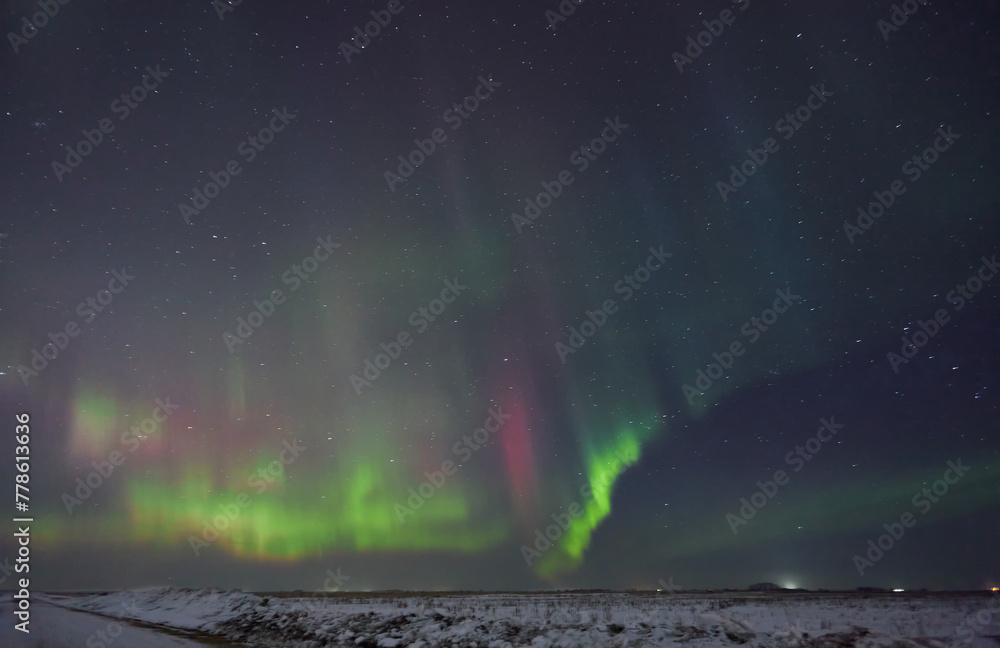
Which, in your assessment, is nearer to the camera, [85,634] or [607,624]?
[85,634]

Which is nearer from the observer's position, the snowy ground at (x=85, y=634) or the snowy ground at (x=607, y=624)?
the snowy ground at (x=85, y=634)

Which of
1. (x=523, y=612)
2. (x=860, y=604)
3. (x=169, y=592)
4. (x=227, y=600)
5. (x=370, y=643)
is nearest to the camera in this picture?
(x=370, y=643)

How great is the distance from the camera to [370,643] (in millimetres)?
21703

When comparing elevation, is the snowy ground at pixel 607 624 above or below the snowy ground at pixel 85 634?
below

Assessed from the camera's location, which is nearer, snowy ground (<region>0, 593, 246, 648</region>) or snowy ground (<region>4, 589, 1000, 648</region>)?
snowy ground (<region>0, 593, 246, 648</region>)

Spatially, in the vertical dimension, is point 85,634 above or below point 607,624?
above

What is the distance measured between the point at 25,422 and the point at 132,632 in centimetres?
1035

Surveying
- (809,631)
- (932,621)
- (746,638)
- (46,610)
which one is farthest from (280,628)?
(932,621)

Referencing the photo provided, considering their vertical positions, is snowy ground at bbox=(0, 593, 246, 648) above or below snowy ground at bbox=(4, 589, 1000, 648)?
above

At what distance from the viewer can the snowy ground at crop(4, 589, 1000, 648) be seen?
65.7 feet

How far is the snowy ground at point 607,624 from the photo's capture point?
20016 millimetres

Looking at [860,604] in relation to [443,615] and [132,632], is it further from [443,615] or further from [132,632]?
[132,632]

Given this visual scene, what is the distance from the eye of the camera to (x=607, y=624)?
72.9ft

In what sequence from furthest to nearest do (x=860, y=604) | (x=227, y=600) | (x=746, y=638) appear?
(x=227, y=600) < (x=860, y=604) < (x=746, y=638)
